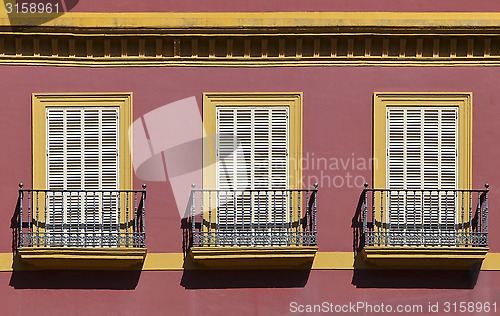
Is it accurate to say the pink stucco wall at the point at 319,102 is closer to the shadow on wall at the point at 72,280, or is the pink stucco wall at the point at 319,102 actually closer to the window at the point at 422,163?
the window at the point at 422,163

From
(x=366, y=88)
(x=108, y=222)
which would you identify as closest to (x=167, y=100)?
(x=108, y=222)

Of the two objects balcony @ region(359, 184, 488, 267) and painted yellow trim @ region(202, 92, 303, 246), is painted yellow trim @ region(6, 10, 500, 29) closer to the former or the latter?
painted yellow trim @ region(202, 92, 303, 246)

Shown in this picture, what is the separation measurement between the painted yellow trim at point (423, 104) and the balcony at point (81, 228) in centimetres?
384

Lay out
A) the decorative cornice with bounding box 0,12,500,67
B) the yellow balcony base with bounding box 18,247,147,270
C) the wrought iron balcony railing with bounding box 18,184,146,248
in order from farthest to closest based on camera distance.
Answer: the decorative cornice with bounding box 0,12,500,67 < the wrought iron balcony railing with bounding box 18,184,146,248 < the yellow balcony base with bounding box 18,247,147,270

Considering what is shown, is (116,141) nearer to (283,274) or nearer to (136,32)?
(136,32)

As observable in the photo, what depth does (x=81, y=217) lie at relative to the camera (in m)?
16.8

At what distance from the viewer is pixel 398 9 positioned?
17.2 metres

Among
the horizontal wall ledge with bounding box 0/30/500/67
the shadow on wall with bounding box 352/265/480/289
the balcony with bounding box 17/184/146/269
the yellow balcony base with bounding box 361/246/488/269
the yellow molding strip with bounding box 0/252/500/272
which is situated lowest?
the shadow on wall with bounding box 352/265/480/289

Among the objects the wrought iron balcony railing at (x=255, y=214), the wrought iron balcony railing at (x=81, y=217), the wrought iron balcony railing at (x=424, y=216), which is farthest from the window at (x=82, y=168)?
the wrought iron balcony railing at (x=424, y=216)

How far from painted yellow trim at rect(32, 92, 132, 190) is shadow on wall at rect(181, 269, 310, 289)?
1.81 metres

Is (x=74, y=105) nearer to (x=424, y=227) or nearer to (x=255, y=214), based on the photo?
(x=255, y=214)

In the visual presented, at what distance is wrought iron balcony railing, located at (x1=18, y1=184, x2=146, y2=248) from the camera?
54.2 feet

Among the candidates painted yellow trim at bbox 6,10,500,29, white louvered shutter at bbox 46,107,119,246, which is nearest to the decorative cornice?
painted yellow trim at bbox 6,10,500,29

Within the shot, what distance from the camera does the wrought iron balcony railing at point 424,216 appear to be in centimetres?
1656
